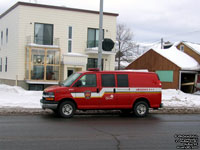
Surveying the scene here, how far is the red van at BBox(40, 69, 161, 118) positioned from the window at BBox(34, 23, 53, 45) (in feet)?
50.9

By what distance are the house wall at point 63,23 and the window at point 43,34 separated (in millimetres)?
384

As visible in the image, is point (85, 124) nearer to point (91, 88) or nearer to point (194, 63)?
point (91, 88)


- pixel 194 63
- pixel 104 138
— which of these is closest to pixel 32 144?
pixel 104 138

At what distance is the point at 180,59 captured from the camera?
107ft

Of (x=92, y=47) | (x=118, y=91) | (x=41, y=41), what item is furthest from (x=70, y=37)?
(x=118, y=91)

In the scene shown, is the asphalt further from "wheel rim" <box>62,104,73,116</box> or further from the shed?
the shed

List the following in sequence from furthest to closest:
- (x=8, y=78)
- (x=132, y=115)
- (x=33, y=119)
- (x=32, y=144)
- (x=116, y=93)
Answer: (x=8, y=78) < (x=132, y=115) < (x=116, y=93) < (x=33, y=119) < (x=32, y=144)

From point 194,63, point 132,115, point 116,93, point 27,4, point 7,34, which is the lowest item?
point 132,115

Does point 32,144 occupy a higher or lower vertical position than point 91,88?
lower

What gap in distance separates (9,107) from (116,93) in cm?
600

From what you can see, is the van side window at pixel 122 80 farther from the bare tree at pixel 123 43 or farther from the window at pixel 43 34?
the bare tree at pixel 123 43

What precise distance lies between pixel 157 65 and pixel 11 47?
16092 mm

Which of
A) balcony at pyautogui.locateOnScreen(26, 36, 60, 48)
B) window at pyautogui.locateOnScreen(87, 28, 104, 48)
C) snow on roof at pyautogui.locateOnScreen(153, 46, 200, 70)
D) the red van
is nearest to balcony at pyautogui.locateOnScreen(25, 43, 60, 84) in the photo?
balcony at pyautogui.locateOnScreen(26, 36, 60, 48)

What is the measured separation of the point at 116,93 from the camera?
13.5 metres
